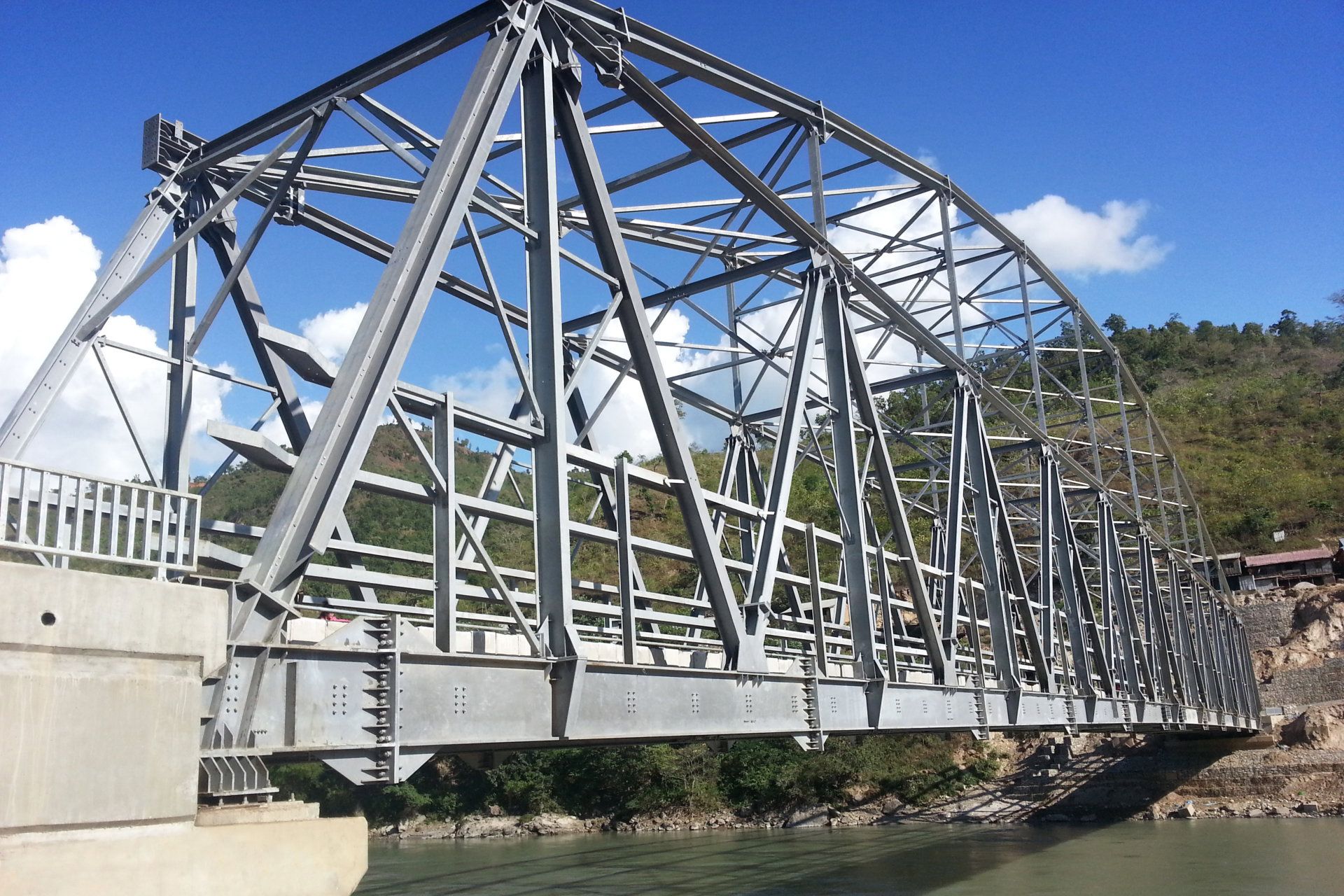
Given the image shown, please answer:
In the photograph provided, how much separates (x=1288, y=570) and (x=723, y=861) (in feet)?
133

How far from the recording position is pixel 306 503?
6629 mm

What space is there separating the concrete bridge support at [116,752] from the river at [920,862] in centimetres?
2316

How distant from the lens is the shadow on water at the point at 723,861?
94.3 ft

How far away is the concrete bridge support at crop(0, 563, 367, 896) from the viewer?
464 centimetres

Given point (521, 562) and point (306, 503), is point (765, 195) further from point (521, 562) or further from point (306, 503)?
point (521, 562)

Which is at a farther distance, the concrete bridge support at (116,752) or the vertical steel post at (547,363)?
the vertical steel post at (547,363)

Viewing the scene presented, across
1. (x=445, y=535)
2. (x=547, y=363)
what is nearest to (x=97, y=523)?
(x=445, y=535)

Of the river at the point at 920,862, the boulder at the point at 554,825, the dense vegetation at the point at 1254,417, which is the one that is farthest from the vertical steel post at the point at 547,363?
the dense vegetation at the point at 1254,417

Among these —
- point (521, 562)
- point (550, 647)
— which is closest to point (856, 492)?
point (550, 647)

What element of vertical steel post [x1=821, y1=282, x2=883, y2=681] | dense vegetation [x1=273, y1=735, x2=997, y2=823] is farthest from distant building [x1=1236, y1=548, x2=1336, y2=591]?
vertical steel post [x1=821, y1=282, x2=883, y2=681]

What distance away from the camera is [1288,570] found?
59688 mm

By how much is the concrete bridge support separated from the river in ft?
76.0

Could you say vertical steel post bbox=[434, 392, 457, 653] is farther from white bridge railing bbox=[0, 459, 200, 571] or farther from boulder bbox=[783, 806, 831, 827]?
boulder bbox=[783, 806, 831, 827]

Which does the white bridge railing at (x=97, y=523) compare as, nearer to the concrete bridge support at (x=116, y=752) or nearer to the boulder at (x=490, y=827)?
the concrete bridge support at (x=116, y=752)
